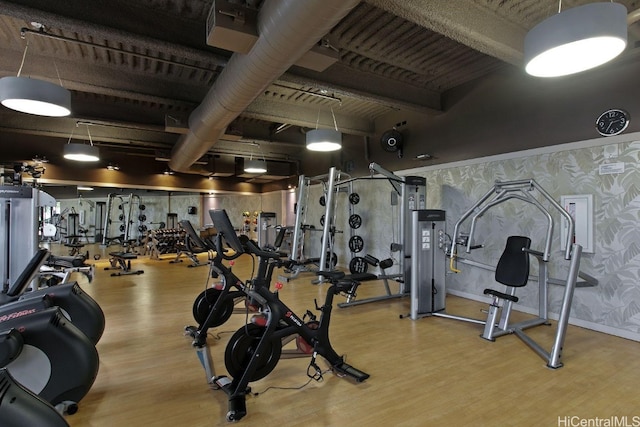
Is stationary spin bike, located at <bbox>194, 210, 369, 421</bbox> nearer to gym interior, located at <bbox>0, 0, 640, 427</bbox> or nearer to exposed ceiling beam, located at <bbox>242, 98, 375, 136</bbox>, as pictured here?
gym interior, located at <bbox>0, 0, 640, 427</bbox>

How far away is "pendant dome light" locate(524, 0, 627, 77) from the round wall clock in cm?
193

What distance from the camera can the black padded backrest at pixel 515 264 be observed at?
3.57m

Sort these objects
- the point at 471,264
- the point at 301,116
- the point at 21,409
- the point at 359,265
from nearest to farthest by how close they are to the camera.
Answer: the point at 21,409, the point at 471,264, the point at 359,265, the point at 301,116

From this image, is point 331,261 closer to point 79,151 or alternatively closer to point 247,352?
point 247,352

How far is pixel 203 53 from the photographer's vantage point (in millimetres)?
3547

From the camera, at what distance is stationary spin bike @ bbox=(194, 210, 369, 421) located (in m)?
2.23

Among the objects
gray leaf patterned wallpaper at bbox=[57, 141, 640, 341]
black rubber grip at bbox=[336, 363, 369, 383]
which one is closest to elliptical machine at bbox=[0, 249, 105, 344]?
black rubber grip at bbox=[336, 363, 369, 383]

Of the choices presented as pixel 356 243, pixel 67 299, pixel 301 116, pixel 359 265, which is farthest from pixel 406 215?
pixel 67 299

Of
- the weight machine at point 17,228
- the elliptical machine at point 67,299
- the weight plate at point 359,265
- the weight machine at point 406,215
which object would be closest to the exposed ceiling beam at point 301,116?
the weight machine at point 406,215

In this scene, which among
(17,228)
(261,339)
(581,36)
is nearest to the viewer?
(581,36)

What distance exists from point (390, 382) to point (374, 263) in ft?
7.90

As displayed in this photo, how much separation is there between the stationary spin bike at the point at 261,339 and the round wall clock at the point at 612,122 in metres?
3.47

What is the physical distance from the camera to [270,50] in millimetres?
2742

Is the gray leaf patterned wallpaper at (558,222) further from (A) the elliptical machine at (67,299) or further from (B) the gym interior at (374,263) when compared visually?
(A) the elliptical machine at (67,299)
